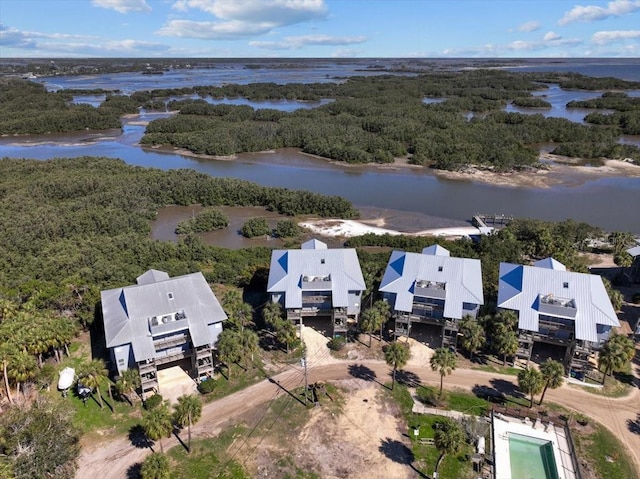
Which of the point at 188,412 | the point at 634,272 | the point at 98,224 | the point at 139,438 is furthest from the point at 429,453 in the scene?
the point at 98,224

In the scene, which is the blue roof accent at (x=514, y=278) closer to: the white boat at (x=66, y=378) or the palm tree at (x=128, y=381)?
the palm tree at (x=128, y=381)

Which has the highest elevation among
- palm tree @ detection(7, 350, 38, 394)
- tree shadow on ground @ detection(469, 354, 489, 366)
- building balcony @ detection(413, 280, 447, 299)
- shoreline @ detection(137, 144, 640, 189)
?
building balcony @ detection(413, 280, 447, 299)

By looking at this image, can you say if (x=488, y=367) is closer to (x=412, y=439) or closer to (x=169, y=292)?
(x=412, y=439)

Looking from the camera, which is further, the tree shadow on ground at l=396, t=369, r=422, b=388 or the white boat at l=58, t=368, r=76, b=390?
the tree shadow on ground at l=396, t=369, r=422, b=388

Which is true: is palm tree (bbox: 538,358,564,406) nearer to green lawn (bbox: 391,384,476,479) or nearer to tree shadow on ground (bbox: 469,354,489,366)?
green lawn (bbox: 391,384,476,479)

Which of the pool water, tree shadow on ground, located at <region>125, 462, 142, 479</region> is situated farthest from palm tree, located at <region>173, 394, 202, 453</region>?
the pool water

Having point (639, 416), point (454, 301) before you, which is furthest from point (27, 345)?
point (639, 416)

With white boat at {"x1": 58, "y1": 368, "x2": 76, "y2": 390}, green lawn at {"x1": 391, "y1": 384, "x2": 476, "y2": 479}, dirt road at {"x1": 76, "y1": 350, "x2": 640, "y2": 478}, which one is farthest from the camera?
white boat at {"x1": 58, "y1": 368, "x2": 76, "y2": 390}
